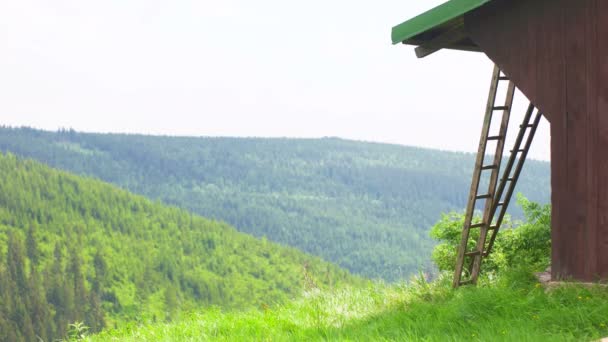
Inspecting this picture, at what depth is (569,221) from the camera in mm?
7543

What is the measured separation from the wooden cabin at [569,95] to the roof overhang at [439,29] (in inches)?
1.5

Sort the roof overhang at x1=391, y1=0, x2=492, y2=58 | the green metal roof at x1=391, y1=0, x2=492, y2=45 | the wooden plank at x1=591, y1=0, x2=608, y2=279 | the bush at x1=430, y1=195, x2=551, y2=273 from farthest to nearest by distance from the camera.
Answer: the bush at x1=430, y1=195, x2=551, y2=273 < the roof overhang at x1=391, y1=0, x2=492, y2=58 < the green metal roof at x1=391, y1=0, x2=492, y2=45 < the wooden plank at x1=591, y1=0, x2=608, y2=279

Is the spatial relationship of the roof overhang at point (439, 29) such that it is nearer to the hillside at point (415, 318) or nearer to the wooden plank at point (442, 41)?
the wooden plank at point (442, 41)

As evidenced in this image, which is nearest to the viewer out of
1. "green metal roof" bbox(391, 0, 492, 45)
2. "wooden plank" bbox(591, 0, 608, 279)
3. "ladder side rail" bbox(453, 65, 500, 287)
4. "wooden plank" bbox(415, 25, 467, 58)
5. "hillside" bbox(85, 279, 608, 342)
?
"hillside" bbox(85, 279, 608, 342)

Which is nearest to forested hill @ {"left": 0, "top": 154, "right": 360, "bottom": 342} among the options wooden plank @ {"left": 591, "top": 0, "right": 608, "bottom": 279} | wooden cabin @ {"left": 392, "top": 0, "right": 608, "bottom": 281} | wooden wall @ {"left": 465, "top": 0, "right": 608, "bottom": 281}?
wooden cabin @ {"left": 392, "top": 0, "right": 608, "bottom": 281}

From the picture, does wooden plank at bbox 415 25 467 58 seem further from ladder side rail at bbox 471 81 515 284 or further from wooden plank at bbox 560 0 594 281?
wooden plank at bbox 560 0 594 281

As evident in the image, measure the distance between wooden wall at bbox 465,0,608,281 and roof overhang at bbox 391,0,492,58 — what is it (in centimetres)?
70

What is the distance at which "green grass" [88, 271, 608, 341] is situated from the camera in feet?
20.6

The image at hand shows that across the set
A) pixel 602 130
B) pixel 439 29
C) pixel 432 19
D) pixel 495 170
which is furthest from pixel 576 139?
pixel 439 29

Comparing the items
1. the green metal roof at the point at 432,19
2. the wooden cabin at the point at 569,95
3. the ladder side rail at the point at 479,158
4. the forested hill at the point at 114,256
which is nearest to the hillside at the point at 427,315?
the ladder side rail at the point at 479,158

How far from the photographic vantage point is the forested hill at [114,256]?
10581cm

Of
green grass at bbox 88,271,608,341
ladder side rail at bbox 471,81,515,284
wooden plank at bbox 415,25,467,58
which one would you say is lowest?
green grass at bbox 88,271,608,341

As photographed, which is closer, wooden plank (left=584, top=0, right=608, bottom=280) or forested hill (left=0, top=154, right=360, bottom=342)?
wooden plank (left=584, top=0, right=608, bottom=280)

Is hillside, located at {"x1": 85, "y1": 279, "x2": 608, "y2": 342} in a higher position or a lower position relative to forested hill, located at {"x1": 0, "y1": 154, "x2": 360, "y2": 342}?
higher
